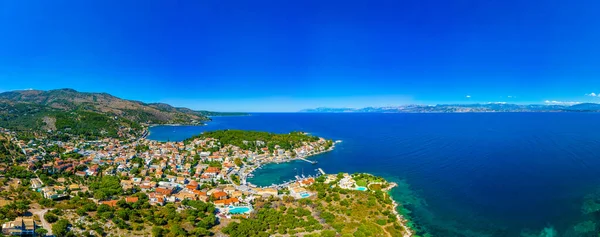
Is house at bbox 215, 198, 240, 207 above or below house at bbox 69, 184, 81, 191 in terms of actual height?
below

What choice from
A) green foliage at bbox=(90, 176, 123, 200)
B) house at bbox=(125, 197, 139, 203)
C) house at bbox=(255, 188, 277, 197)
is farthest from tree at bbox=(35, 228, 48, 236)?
house at bbox=(255, 188, 277, 197)

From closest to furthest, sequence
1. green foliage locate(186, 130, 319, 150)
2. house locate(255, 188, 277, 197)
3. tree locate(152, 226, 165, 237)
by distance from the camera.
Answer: tree locate(152, 226, 165, 237) → house locate(255, 188, 277, 197) → green foliage locate(186, 130, 319, 150)

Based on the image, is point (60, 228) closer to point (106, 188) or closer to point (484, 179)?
point (106, 188)

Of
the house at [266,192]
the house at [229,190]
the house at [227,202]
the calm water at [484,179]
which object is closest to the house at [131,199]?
the house at [227,202]

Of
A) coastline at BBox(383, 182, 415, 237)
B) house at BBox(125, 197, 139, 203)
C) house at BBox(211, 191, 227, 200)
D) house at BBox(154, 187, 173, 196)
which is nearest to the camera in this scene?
coastline at BBox(383, 182, 415, 237)

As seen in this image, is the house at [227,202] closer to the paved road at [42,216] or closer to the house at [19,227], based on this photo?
the paved road at [42,216]

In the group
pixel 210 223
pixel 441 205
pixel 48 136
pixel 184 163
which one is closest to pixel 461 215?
pixel 441 205

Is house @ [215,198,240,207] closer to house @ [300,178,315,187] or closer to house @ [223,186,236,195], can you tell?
house @ [223,186,236,195]
